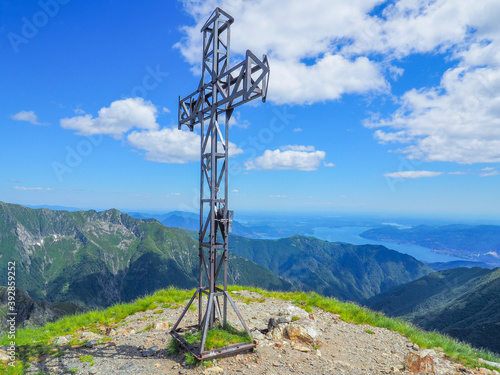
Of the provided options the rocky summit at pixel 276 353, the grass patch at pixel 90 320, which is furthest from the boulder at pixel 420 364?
the grass patch at pixel 90 320

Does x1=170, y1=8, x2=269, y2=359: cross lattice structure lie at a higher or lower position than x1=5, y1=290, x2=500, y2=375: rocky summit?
higher

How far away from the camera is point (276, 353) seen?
893 cm

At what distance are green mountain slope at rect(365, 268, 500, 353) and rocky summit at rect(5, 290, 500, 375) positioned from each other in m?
71.6

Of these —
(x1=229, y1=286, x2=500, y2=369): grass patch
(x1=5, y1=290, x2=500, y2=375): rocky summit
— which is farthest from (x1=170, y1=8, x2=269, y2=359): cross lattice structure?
(x1=229, y1=286, x2=500, y2=369): grass patch

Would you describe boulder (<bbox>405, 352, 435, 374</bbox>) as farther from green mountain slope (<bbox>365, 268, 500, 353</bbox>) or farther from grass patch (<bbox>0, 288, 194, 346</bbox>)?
green mountain slope (<bbox>365, 268, 500, 353</bbox>)

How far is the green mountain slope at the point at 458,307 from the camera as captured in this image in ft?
232

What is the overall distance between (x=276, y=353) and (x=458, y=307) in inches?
5119

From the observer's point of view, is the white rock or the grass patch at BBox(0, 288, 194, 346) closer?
the white rock

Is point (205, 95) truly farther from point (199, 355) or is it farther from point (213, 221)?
point (199, 355)

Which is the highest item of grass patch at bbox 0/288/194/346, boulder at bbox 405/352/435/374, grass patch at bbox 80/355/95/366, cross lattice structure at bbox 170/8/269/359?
cross lattice structure at bbox 170/8/269/359

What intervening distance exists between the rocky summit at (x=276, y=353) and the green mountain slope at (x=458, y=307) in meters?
71.6

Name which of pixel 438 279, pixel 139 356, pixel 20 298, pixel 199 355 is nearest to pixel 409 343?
pixel 199 355

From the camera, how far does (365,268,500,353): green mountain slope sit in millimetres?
70594

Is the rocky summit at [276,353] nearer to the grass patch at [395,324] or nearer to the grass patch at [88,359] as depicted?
the grass patch at [88,359]
